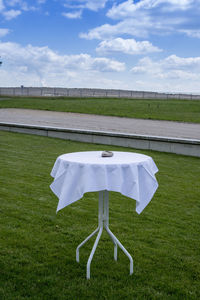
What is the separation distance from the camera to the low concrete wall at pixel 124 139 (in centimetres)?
1264

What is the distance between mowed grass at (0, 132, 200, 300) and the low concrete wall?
12.0 feet

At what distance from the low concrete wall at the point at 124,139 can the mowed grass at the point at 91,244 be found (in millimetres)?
3672

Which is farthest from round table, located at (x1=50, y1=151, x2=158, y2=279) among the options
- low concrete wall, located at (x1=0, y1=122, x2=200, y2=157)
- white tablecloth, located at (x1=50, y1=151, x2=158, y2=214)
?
low concrete wall, located at (x1=0, y1=122, x2=200, y2=157)

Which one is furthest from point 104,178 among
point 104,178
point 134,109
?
point 134,109

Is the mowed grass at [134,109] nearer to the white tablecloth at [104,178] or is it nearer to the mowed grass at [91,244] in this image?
the mowed grass at [91,244]

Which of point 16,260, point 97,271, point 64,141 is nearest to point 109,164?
point 97,271

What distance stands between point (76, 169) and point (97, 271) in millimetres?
1307

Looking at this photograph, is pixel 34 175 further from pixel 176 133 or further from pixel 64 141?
pixel 176 133

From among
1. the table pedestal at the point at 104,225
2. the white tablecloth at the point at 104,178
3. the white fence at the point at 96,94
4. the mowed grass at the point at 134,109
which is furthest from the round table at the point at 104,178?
the white fence at the point at 96,94

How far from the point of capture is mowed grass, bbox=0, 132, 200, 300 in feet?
13.3

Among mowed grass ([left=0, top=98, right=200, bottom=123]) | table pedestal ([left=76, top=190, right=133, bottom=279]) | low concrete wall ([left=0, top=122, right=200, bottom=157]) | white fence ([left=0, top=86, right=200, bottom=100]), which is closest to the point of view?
table pedestal ([left=76, top=190, right=133, bottom=279])

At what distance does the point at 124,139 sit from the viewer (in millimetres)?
13938

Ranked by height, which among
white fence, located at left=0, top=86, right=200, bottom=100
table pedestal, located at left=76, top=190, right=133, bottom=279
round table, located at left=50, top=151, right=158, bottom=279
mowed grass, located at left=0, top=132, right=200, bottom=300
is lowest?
mowed grass, located at left=0, top=132, right=200, bottom=300

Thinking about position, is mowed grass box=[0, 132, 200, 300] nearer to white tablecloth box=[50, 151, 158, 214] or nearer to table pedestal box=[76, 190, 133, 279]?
table pedestal box=[76, 190, 133, 279]
